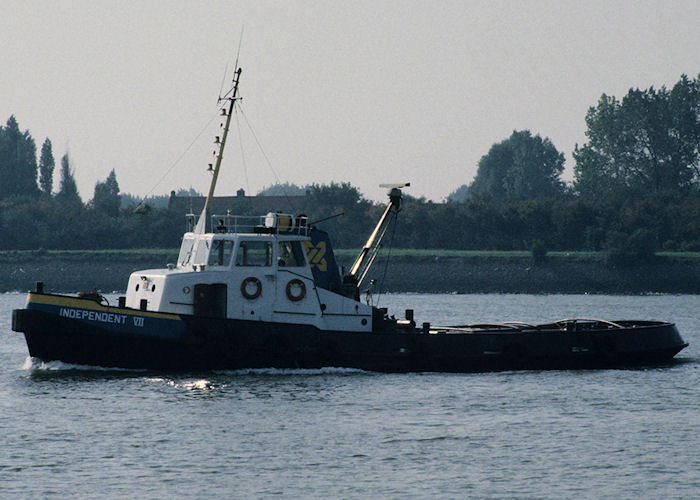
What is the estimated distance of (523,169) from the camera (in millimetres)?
160625

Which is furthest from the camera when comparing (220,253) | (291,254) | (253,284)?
(291,254)

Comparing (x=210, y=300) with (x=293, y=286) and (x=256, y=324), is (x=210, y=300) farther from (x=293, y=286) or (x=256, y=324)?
(x=293, y=286)

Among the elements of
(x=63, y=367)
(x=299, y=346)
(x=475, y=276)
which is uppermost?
(x=475, y=276)

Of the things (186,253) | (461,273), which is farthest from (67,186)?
(186,253)

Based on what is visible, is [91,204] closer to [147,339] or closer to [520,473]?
[147,339]

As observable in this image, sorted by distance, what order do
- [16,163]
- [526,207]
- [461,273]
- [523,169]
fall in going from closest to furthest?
[461,273]
[526,207]
[16,163]
[523,169]

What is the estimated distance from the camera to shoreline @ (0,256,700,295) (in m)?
95.8

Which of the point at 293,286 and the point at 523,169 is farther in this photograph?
the point at 523,169

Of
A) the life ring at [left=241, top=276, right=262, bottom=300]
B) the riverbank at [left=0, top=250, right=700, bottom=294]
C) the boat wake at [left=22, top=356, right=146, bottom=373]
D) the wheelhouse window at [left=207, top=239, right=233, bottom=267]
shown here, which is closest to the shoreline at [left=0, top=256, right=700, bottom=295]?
the riverbank at [left=0, top=250, right=700, bottom=294]

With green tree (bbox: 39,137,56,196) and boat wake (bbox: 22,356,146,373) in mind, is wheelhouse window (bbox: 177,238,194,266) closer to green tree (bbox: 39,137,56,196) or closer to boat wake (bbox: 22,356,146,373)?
boat wake (bbox: 22,356,146,373)

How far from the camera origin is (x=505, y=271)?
3848 inches

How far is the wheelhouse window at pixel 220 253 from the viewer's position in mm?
29031

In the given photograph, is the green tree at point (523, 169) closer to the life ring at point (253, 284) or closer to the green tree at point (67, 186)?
the green tree at point (67, 186)

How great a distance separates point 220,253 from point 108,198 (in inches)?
3487
